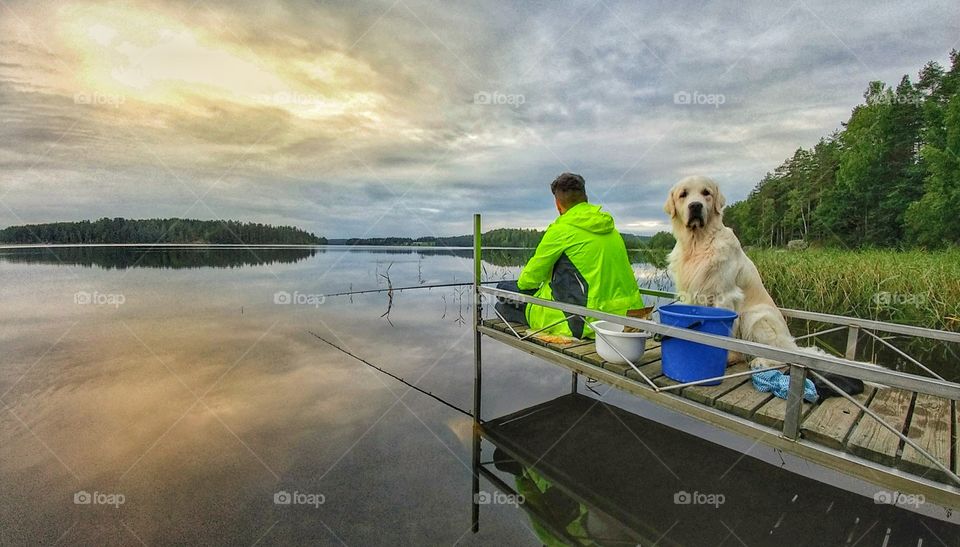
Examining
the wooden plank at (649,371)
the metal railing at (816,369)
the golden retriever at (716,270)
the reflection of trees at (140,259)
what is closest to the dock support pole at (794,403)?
the metal railing at (816,369)

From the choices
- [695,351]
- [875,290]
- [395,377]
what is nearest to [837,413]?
[695,351]

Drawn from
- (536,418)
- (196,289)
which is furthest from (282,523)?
(196,289)

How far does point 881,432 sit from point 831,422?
0.83 ft

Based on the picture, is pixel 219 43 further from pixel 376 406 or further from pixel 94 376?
pixel 376 406

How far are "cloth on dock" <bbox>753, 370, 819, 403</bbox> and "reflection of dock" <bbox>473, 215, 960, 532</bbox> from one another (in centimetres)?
7

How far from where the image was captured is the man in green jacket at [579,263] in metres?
4.60

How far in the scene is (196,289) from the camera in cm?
1967

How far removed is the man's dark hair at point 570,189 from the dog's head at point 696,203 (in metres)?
1.12

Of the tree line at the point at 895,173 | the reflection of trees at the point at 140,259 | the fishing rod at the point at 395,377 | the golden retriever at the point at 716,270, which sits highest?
the tree line at the point at 895,173

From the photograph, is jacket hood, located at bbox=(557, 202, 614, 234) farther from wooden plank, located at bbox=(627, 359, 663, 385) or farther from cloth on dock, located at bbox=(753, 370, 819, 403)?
cloth on dock, located at bbox=(753, 370, 819, 403)

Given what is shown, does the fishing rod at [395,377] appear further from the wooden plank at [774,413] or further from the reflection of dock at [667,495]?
the wooden plank at [774,413]

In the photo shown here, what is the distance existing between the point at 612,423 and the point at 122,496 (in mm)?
6460

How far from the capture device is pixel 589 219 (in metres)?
4.62

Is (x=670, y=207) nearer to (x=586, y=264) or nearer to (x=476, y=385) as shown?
(x=586, y=264)
